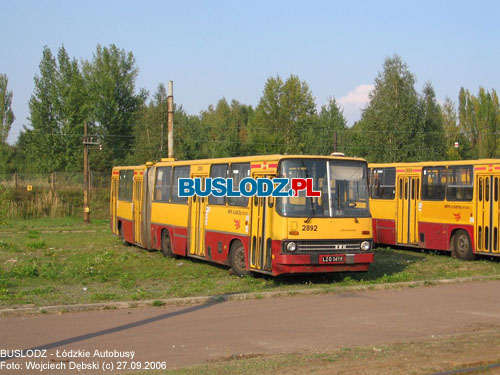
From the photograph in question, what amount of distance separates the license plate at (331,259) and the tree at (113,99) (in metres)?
57.8

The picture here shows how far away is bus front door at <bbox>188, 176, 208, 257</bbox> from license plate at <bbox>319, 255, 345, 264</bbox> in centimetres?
487

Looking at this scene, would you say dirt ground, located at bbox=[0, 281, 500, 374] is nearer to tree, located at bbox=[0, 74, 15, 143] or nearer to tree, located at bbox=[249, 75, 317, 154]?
tree, located at bbox=[249, 75, 317, 154]

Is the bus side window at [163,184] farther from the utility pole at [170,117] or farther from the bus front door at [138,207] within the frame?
the utility pole at [170,117]

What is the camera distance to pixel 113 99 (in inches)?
2968

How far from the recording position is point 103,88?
2990 inches

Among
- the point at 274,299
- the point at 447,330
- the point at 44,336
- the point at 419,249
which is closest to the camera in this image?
the point at 44,336

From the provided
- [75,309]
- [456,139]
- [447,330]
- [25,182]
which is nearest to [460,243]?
[447,330]

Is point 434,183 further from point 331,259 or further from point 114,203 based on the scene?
point 114,203

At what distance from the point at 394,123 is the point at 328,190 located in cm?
5037

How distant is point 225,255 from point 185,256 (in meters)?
4.35

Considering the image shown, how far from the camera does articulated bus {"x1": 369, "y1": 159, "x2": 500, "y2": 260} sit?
66.3ft

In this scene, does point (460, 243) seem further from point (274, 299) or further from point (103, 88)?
point (103, 88)

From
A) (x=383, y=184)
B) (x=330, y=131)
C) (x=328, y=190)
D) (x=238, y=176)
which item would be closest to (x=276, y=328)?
(x=328, y=190)

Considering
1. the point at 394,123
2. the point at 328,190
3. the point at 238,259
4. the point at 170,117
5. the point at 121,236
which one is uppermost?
the point at 394,123
